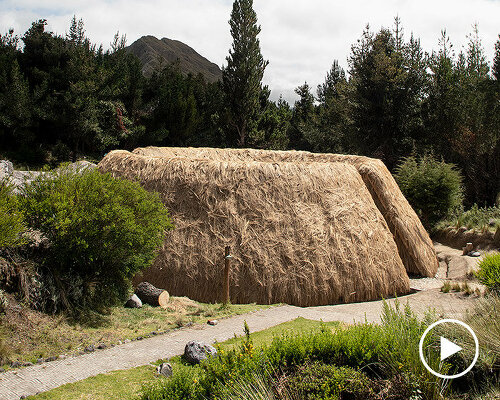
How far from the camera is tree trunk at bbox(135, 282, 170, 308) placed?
7.67 meters

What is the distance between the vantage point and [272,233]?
27.9 ft

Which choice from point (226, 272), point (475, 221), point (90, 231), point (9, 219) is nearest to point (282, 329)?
point (226, 272)

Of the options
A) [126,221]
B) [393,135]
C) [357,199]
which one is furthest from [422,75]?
[126,221]

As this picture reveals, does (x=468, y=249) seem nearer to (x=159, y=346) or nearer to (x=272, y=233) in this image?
(x=272, y=233)

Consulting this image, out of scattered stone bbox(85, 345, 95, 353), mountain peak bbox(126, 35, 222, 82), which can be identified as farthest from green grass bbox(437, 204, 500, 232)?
mountain peak bbox(126, 35, 222, 82)

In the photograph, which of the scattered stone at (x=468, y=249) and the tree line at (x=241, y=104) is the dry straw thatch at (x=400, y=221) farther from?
the tree line at (x=241, y=104)

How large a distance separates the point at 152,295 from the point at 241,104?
22.0 metres

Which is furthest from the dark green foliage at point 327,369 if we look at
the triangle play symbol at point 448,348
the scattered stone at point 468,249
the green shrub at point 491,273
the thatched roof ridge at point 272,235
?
the scattered stone at point 468,249

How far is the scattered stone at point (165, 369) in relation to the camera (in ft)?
16.4

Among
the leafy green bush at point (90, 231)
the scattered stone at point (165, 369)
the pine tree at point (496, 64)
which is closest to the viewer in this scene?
the scattered stone at point (165, 369)

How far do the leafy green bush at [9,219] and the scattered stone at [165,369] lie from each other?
2.73 meters

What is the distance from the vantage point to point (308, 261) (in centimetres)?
830

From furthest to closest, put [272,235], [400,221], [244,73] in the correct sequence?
[244,73] < [400,221] < [272,235]

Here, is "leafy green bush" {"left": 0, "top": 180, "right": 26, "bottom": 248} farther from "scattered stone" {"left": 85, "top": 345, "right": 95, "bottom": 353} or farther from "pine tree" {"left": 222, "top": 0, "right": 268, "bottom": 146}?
"pine tree" {"left": 222, "top": 0, "right": 268, "bottom": 146}
